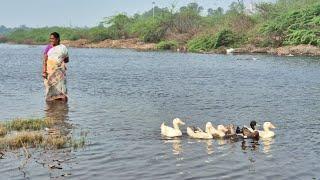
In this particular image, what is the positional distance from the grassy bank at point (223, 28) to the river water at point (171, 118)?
27439mm

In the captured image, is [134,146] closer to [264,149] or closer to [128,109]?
[264,149]

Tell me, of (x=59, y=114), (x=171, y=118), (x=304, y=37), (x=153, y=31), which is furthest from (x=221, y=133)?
(x=153, y=31)

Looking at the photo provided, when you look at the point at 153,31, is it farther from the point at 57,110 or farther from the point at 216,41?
the point at 57,110

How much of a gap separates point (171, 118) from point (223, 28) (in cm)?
5497

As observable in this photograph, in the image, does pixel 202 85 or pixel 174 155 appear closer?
pixel 174 155

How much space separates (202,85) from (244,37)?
135ft

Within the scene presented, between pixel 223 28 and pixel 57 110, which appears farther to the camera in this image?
pixel 223 28

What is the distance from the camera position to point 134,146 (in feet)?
51.6

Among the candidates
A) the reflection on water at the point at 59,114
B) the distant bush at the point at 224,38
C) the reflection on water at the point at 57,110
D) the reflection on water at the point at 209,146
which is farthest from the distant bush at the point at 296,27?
the reflection on water at the point at 209,146

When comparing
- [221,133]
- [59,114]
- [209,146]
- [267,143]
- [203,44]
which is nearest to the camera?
[209,146]

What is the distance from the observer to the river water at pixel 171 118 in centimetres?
1330

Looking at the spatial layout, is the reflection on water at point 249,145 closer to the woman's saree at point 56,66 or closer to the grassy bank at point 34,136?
the grassy bank at point 34,136

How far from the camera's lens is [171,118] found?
20.9 meters

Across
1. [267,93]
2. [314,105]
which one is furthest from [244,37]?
[314,105]
